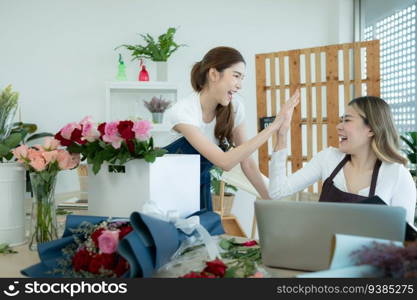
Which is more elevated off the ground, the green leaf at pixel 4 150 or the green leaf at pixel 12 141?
the green leaf at pixel 12 141

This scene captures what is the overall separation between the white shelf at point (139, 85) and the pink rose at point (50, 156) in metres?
3.16

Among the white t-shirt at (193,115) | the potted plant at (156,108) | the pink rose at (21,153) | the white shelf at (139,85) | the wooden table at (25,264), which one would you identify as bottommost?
the wooden table at (25,264)

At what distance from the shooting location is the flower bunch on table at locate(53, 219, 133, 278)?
96 cm

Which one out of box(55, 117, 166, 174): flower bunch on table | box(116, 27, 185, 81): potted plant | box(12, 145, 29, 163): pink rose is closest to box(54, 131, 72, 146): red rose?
box(55, 117, 166, 174): flower bunch on table

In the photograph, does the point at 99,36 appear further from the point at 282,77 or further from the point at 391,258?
the point at 391,258

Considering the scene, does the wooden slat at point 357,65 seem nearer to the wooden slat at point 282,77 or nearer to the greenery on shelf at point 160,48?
the wooden slat at point 282,77

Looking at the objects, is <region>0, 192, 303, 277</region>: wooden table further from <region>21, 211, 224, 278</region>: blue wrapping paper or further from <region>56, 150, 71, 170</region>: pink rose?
<region>56, 150, 71, 170</region>: pink rose

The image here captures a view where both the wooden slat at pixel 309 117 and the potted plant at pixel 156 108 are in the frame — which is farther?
the potted plant at pixel 156 108

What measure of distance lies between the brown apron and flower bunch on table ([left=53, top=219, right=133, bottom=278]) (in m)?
0.95

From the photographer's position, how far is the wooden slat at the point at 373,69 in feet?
11.9

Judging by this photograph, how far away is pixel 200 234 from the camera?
118cm

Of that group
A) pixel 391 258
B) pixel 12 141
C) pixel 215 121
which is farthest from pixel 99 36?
pixel 391 258

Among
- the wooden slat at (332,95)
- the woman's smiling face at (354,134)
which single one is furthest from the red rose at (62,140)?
the wooden slat at (332,95)

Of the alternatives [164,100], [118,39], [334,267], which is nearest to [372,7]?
[164,100]
